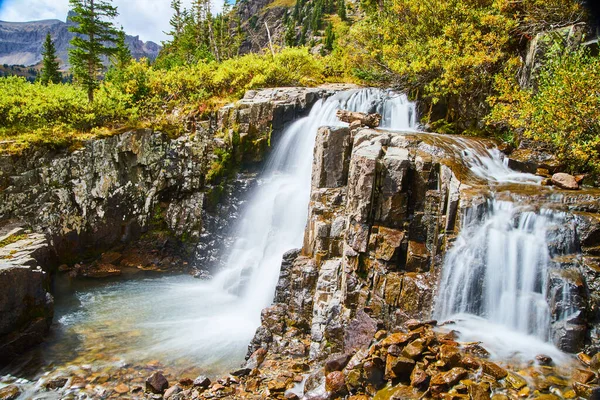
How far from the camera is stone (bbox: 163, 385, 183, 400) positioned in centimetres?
1029

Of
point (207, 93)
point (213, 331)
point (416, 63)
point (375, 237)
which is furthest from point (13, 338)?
point (416, 63)

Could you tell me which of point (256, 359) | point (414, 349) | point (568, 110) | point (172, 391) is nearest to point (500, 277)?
point (414, 349)

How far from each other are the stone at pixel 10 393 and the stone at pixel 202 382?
16.7 feet

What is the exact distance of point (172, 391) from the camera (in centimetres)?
1041

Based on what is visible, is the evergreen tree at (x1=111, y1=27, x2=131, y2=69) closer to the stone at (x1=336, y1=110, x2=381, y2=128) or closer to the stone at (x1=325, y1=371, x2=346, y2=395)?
the stone at (x1=336, y1=110, x2=381, y2=128)

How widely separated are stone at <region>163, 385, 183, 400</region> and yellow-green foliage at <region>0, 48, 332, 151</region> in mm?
15281

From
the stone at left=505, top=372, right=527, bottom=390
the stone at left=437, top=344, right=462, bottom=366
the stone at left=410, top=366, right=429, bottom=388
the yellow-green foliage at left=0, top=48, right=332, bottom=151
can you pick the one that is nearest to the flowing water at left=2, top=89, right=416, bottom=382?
the stone at left=410, top=366, right=429, bottom=388

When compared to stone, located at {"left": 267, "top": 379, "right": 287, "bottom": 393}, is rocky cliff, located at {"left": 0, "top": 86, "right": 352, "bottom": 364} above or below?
above

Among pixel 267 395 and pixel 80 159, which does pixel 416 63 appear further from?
pixel 80 159

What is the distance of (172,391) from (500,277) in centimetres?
943

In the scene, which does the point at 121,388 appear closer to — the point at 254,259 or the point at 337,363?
the point at 337,363

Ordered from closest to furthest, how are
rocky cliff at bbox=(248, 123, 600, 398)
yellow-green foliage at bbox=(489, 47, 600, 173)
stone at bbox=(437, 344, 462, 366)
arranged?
stone at bbox=(437, 344, 462, 366)
rocky cliff at bbox=(248, 123, 600, 398)
yellow-green foliage at bbox=(489, 47, 600, 173)

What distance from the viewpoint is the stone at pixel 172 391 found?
33.7 feet

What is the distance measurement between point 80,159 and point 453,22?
20.2 meters
